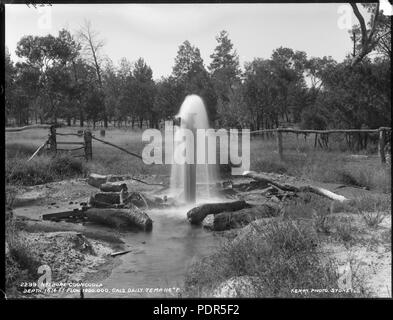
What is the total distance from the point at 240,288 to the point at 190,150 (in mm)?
2625

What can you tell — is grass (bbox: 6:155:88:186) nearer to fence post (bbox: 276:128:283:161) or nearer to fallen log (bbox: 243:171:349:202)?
fallen log (bbox: 243:171:349:202)

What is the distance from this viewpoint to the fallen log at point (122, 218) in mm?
6035

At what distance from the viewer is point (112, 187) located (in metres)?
6.28

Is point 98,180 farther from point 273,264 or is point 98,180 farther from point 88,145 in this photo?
point 273,264

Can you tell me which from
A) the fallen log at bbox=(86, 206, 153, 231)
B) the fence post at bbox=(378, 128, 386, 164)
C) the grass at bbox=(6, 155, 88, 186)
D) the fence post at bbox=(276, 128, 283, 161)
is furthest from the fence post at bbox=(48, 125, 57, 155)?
the fence post at bbox=(378, 128, 386, 164)

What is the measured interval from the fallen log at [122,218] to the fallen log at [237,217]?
764mm

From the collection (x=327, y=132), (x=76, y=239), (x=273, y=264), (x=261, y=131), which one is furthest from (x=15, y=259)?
(x=327, y=132)

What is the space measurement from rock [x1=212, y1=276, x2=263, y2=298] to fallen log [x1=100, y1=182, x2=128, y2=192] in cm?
260

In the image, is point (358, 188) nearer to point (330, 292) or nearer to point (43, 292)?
point (330, 292)

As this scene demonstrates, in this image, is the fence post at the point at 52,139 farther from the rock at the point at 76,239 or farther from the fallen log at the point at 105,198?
the rock at the point at 76,239

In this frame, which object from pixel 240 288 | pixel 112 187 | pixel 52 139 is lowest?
pixel 240 288

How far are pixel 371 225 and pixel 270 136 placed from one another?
1.52 metres

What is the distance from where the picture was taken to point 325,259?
4414mm
